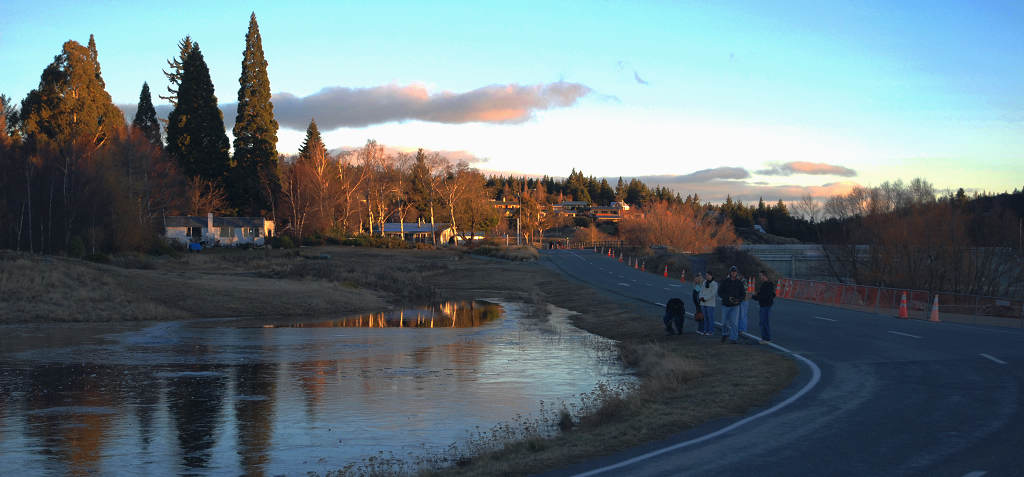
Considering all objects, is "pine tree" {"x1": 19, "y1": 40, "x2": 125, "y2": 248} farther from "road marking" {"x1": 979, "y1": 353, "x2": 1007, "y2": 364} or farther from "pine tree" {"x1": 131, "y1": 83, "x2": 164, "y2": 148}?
"road marking" {"x1": 979, "y1": 353, "x2": 1007, "y2": 364}

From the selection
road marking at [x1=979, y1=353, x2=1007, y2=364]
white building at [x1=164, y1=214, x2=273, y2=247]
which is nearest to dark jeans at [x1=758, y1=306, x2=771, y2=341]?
road marking at [x1=979, y1=353, x2=1007, y2=364]

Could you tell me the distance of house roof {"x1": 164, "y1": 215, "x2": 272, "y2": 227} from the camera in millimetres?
90562

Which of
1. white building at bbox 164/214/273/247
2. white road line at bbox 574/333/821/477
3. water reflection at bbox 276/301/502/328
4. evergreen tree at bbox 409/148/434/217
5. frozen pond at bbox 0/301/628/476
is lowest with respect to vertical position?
water reflection at bbox 276/301/502/328

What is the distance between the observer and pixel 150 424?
15.1m

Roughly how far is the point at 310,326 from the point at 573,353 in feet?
47.2

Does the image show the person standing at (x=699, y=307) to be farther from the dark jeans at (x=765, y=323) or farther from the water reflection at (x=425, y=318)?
the water reflection at (x=425, y=318)

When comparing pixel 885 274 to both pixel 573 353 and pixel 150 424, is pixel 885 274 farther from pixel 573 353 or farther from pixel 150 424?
pixel 150 424

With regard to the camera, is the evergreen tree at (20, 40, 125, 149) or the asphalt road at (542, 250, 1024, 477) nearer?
the asphalt road at (542, 250, 1024, 477)

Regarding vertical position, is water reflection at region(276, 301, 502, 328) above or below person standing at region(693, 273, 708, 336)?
below

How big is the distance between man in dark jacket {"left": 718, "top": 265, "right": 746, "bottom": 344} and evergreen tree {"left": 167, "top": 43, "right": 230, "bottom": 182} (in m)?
82.1

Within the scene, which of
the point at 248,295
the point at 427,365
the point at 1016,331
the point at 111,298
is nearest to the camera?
the point at 427,365

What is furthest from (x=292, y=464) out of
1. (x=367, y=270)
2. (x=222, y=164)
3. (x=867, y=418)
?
(x=222, y=164)

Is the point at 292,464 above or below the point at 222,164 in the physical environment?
below

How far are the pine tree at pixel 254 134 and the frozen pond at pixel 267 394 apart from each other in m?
64.0
